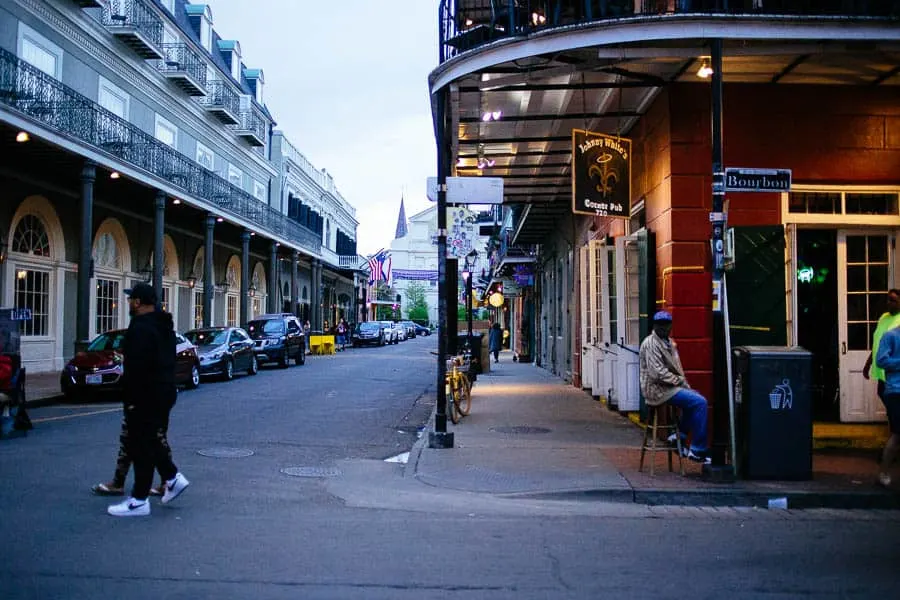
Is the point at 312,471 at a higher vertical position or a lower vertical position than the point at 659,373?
lower

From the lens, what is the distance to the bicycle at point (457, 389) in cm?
1221

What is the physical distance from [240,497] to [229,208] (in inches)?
1034

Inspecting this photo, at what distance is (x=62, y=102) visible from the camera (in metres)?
20.0

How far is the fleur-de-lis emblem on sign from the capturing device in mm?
10344

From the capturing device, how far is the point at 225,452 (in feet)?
33.1

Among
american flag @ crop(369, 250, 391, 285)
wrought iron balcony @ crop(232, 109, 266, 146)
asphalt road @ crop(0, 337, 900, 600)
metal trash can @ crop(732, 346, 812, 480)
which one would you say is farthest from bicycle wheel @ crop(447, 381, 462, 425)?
american flag @ crop(369, 250, 391, 285)

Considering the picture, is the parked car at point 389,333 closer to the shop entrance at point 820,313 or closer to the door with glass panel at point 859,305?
the shop entrance at point 820,313

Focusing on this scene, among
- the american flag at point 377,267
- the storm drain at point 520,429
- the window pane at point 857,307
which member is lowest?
the storm drain at point 520,429

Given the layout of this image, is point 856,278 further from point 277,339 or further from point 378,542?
point 277,339

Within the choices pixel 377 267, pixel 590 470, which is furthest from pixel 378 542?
pixel 377 267

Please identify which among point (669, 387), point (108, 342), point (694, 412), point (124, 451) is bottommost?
point (124, 451)

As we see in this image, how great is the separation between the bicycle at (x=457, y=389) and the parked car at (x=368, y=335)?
1527 inches

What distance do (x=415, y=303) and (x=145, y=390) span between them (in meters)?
99.5


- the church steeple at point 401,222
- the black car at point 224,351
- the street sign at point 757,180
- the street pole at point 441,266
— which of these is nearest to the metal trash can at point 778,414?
the street sign at point 757,180
